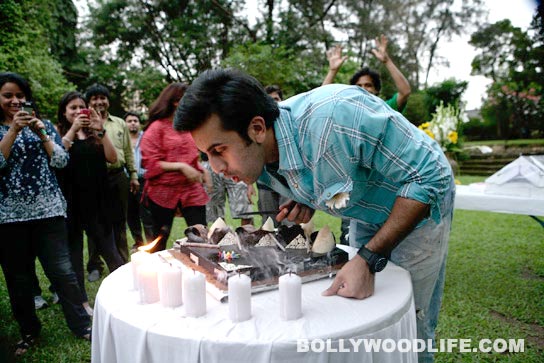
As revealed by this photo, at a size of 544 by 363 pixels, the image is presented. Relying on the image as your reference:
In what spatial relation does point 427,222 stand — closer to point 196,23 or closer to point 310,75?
point 310,75

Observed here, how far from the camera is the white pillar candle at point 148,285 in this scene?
4.82 feet

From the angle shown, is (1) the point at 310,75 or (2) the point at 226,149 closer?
(2) the point at 226,149

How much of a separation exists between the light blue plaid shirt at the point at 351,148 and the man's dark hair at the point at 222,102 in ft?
0.45

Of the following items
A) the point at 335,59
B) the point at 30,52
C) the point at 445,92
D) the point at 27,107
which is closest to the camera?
the point at 27,107

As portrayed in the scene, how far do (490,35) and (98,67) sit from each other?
25.2m

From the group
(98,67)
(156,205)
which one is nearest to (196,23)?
(98,67)

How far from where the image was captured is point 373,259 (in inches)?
57.6

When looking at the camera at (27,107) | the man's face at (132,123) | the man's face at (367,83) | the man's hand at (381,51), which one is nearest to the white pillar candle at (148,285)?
the camera at (27,107)

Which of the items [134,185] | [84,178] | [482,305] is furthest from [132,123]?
[482,305]

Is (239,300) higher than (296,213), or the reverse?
(296,213)

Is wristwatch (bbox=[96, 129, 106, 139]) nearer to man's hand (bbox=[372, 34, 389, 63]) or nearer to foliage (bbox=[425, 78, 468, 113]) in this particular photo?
man's hand (bbox=[372, 34, 389, 63])

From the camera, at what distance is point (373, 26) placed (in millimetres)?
23125

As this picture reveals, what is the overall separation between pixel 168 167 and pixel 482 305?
3.24 m

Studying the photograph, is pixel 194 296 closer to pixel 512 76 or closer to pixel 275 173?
pixel 275 173
